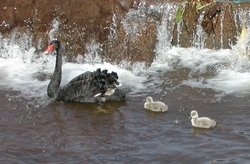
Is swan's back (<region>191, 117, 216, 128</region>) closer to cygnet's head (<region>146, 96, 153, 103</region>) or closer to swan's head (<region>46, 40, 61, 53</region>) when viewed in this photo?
cygnet's head (<region>146, 96, 153, 103</region>)

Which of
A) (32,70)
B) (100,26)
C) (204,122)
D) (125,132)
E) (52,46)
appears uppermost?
(100,26)

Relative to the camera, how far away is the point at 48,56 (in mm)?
12789

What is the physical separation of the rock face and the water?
22 centimetres

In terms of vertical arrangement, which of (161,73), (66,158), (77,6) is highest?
(77,6)

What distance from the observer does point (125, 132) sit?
8.20 meters

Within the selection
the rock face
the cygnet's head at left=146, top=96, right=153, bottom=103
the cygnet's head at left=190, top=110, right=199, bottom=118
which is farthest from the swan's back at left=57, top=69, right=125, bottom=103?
the rock face

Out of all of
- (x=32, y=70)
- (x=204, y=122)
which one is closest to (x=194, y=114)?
(x=204, y=122)

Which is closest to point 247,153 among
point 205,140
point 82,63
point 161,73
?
point 205,140

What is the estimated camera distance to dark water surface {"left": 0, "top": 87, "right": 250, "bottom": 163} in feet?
23.7

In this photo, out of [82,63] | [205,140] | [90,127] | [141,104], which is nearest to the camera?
[205,140]

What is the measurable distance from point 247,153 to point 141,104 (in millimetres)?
2746

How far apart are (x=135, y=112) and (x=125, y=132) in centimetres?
97

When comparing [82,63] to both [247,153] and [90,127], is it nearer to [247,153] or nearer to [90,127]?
[90,127]

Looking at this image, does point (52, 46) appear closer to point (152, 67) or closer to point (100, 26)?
point (152, 67)
